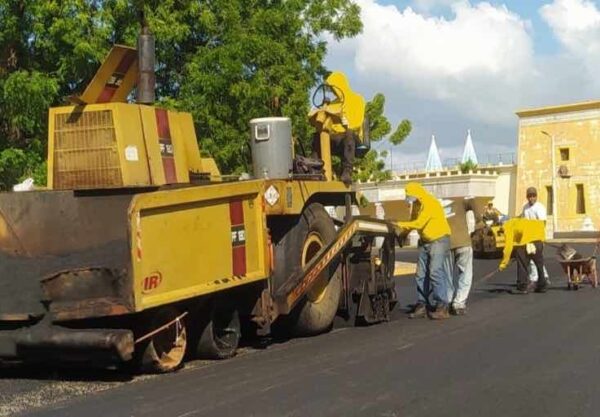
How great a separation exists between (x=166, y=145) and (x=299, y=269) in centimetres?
197

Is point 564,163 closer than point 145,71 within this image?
No

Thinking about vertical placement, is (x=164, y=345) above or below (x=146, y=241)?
below

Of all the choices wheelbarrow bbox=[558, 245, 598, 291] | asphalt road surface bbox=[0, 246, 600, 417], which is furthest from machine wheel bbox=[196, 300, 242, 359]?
wheelbarrow bbox=[558, 245, 598, 291]

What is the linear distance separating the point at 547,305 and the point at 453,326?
2662 millimetres

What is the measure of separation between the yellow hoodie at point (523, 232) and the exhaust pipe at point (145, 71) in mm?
7819

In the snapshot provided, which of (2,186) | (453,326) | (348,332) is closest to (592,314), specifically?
(453,326)

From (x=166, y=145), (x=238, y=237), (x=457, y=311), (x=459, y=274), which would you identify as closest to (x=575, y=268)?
(x=459, y=274)

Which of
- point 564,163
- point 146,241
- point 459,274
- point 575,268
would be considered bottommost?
point 575,268

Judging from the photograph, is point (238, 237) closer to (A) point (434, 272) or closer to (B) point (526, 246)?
(A) point (434, 272)

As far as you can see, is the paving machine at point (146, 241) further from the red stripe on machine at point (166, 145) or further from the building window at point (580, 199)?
the building window at point (580, 199)

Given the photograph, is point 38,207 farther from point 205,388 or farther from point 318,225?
point 318,225

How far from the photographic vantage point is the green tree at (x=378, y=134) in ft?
76.2

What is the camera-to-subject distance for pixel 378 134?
24.1 meters

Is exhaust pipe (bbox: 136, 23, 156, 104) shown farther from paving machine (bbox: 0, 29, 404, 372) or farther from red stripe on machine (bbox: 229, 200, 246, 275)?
red stripe on machine (bbox: 229, 200, 246, 275)
